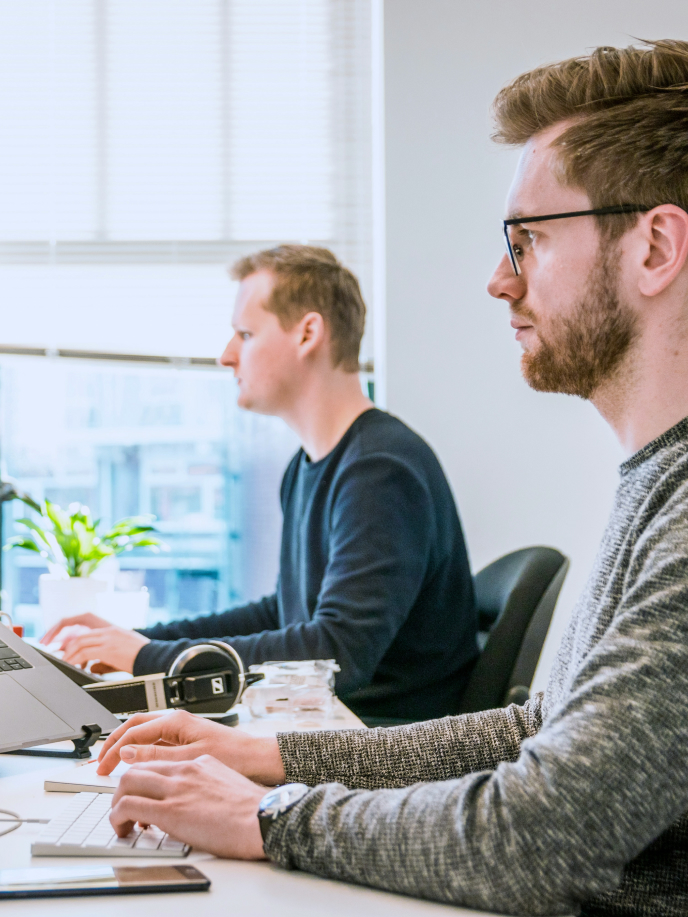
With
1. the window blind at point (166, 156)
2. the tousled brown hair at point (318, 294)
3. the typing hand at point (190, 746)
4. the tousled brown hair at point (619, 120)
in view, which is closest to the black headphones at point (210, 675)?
the typing hand at point (190, 746)

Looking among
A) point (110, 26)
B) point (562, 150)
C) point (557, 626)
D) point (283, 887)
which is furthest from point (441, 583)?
point (110, 26)

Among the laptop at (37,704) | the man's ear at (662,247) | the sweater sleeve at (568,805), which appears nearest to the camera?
the sweater sleeve at (568,805)

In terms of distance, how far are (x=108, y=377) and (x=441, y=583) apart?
57.4 inches

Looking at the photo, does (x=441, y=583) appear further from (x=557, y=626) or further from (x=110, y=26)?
(x=110, y=26)

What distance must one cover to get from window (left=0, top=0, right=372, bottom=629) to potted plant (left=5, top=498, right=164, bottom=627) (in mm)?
180

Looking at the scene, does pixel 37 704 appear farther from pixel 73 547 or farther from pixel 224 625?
pixel 73 547

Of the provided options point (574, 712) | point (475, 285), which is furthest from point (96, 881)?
point (475, 285)

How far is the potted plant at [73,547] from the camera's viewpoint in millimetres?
2283

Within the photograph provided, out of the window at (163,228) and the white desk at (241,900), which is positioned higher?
the window at (163,228)

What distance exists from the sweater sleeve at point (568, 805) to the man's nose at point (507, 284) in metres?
0.42

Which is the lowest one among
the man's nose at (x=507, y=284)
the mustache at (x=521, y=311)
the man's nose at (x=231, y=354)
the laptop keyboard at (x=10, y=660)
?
the laptop keyboard at (x=10, y=660)

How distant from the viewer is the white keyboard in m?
0.69

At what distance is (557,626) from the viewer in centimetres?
243

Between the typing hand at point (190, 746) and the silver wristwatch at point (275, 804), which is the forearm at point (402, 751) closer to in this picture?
the typing hand at point (190, 746)
